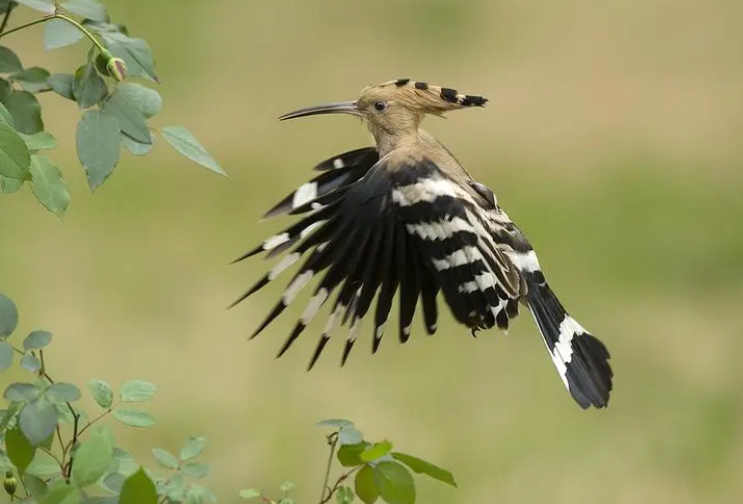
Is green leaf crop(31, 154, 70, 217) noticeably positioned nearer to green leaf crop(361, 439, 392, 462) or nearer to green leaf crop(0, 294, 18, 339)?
green leaf crop(0, 294, 18, 339)

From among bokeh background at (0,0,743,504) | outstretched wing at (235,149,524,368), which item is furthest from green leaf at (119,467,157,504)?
bokeh background at (0,0,743,504)

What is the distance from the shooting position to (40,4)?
0.64 m

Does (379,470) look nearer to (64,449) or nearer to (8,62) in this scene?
(64,449)

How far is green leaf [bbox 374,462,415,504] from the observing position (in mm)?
640

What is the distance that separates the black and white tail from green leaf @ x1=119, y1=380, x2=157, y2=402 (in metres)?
0.28

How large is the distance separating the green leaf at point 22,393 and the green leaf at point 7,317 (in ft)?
0.12

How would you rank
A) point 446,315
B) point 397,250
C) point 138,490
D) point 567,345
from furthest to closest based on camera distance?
point 446,315
point 567,345
point 397,250
point 138,490

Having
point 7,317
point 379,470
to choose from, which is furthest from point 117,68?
point 379,470

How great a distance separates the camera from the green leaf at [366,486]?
2.16 feet

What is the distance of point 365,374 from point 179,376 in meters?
0.28

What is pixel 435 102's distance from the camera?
75 centimetres

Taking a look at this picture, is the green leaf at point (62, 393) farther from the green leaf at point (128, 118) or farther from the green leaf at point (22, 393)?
the green leaf at point (128, 118)

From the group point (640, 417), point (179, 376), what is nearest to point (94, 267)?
point (179, 376)

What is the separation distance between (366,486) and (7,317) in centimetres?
20
